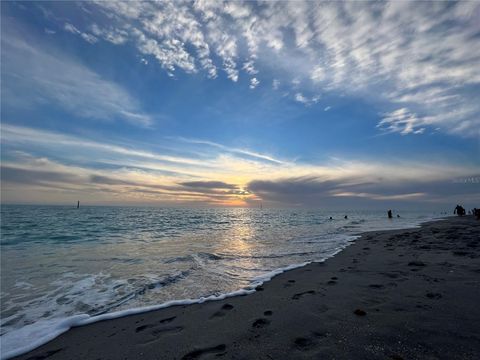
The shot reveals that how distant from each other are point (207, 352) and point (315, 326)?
5.42 ft

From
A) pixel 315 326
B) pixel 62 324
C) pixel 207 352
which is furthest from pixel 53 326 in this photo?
pixel 315 326

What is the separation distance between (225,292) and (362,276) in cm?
374

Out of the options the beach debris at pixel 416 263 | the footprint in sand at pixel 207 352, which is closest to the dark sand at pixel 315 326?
the footprint in sand at pixel 207 352

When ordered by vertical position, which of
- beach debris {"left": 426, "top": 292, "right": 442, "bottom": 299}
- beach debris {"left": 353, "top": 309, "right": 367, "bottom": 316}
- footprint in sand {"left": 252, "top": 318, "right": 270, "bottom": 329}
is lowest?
footprint in sand {"left": 252, "top": 318, "right": 270, "bottom": 329}

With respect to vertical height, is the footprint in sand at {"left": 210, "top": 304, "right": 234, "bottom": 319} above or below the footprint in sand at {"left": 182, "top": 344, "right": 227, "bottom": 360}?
below

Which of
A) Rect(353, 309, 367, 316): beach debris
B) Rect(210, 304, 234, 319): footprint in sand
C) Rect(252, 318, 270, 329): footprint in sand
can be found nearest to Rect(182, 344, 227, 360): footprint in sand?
Rect(252, 318, 270, 329): footprint in sand

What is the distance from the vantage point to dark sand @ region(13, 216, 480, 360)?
10.2ft

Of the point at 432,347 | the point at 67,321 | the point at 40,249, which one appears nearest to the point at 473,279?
the point at 432,347

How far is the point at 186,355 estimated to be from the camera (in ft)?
11.1

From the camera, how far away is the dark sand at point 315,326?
3.12 metres

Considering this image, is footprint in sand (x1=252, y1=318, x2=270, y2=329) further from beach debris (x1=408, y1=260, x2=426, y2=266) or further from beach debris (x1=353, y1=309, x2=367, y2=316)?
beach debris (x1=408, y1=260, x2=426, y2=266)

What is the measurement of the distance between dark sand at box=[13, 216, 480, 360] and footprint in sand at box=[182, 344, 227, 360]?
0.02 metres

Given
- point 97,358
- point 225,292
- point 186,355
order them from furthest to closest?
point 225,292
point 97,358
point 186,355

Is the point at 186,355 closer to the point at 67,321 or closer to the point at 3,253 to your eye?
the point at 67,321
